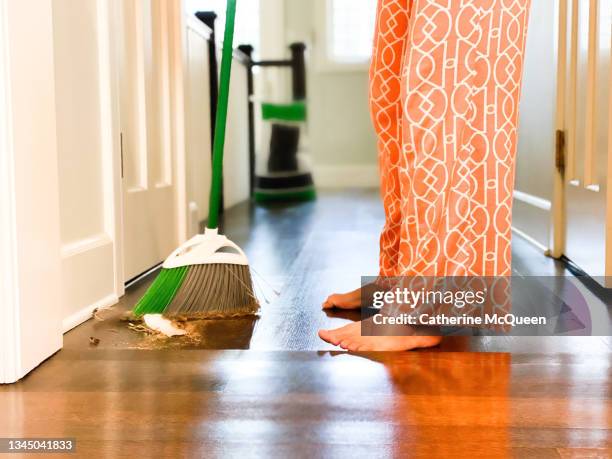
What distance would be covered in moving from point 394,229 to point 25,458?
0.84 m

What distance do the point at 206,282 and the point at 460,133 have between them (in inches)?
21.3

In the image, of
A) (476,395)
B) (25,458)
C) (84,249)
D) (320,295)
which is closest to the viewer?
(25,458)

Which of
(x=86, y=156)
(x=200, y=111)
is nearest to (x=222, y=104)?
(x=86, y=156)

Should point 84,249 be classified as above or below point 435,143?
below

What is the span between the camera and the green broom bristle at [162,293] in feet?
4.61

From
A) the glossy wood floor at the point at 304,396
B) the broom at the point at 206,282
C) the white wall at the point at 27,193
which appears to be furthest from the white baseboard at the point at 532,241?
the white wall at the point at 27,193

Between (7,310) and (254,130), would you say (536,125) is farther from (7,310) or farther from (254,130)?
(254,130)

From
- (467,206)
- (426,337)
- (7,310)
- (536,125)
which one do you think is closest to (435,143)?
(467,206)

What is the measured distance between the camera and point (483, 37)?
1160 millimetres

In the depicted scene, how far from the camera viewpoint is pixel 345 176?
5766 millimetres

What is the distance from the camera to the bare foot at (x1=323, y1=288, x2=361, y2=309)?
1.52 metres

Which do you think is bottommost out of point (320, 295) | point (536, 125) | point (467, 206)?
point (320, 295)

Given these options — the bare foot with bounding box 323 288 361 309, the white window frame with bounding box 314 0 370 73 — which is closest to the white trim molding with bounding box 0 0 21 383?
the bare foot with bounding box 323 288 361 309

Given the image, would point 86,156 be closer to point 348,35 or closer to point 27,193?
point 27,193
